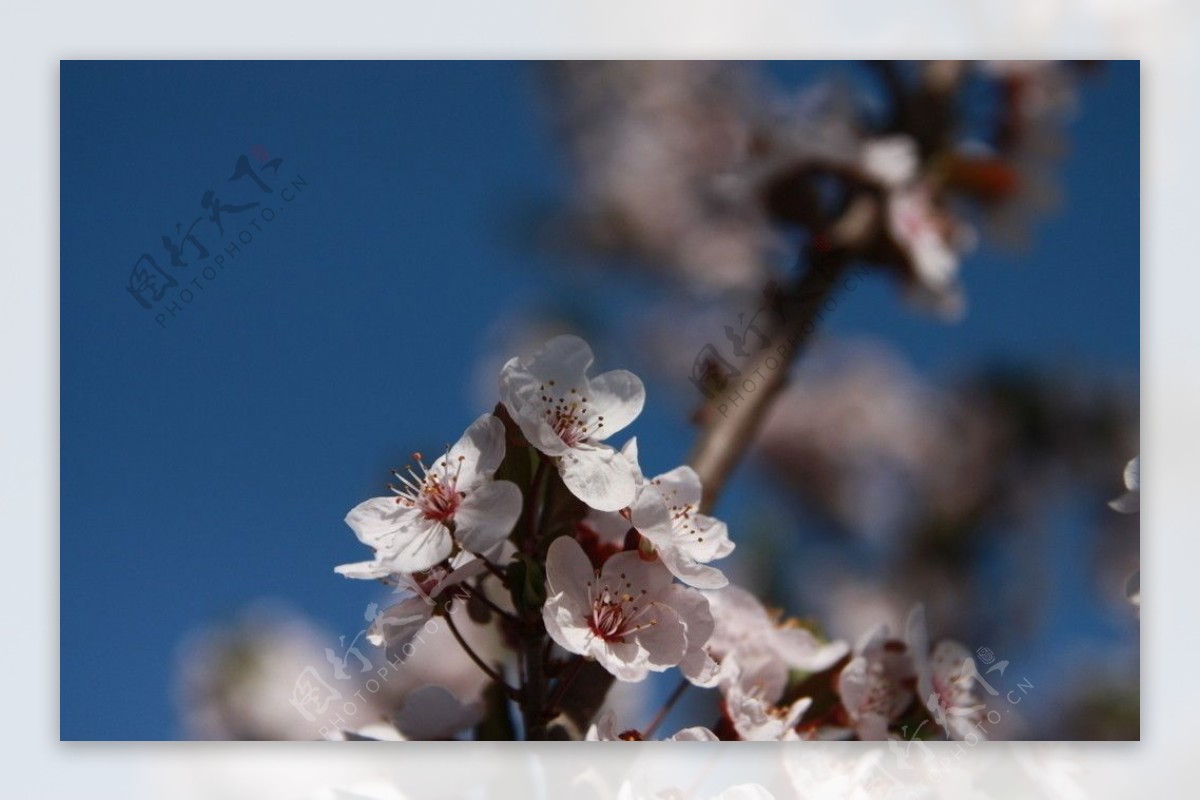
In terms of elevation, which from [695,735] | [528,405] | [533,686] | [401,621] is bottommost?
[695,735]

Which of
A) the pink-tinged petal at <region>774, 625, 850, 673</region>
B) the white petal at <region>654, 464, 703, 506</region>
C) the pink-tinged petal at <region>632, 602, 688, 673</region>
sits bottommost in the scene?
the pink-tinged petal at <region>774, 625, 850, 673</region>

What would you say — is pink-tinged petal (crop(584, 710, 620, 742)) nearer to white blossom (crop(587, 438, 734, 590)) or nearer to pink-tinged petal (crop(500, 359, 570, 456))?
white blossom (crop(587, 438, 734, 590))

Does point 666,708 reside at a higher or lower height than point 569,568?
lower

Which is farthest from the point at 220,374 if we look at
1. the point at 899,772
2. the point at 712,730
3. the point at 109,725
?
the point at 899,772

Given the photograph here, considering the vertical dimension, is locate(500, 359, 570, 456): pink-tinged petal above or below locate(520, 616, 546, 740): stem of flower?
above

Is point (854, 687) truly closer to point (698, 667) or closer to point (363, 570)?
point (698, 667)

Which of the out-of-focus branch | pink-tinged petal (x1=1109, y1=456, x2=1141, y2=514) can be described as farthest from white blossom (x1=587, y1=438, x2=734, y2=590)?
pink-tinged petal (x1=1109, y1=456, x2=1141, y2=514)

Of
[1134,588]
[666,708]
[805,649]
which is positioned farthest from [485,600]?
[1134,588]

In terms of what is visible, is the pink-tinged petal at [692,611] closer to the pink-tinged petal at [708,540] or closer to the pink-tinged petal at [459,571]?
the pink-tinged petal at [708,540]
